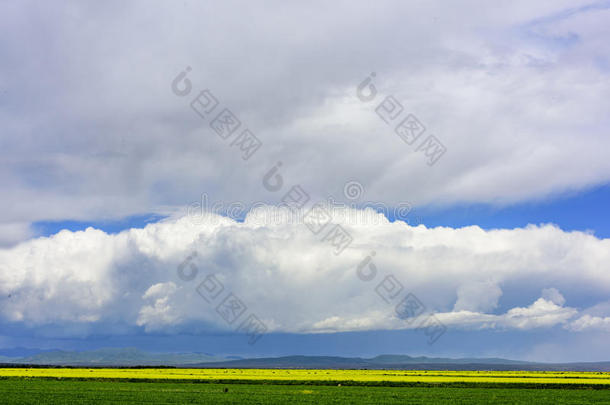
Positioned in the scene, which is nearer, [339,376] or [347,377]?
[347,377]

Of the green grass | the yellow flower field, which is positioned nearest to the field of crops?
the yellow flower field

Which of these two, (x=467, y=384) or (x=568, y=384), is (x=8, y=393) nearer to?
(x=467, y=384)

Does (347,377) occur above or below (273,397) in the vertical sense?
below

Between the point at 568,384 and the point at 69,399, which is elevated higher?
the point at 69,399

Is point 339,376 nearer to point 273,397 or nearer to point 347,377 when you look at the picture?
point 347,377

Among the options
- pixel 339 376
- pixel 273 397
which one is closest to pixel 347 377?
pixel 339 376

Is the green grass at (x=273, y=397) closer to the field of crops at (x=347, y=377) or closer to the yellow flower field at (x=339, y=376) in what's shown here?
the field of crops at (x=347, y=377)

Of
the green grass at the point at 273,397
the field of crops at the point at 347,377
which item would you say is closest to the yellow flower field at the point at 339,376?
the field of crops at the point at 347,377

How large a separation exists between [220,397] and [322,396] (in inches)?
414

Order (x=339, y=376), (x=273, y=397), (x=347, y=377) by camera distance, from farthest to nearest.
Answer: (x=339, y=376) < (x=347, y=377) < (x=273, y=397)

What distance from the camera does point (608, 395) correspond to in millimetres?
65688

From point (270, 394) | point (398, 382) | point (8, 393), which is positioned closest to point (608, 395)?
point (398, 382)

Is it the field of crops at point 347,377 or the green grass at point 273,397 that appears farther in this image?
the field of crops at point 347,377

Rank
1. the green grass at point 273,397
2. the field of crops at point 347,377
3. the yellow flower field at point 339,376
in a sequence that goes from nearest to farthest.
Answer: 1. the green grass at point 273,397
2. the field of crops at point 347,377
3. the yellow flower field at point 339,376
